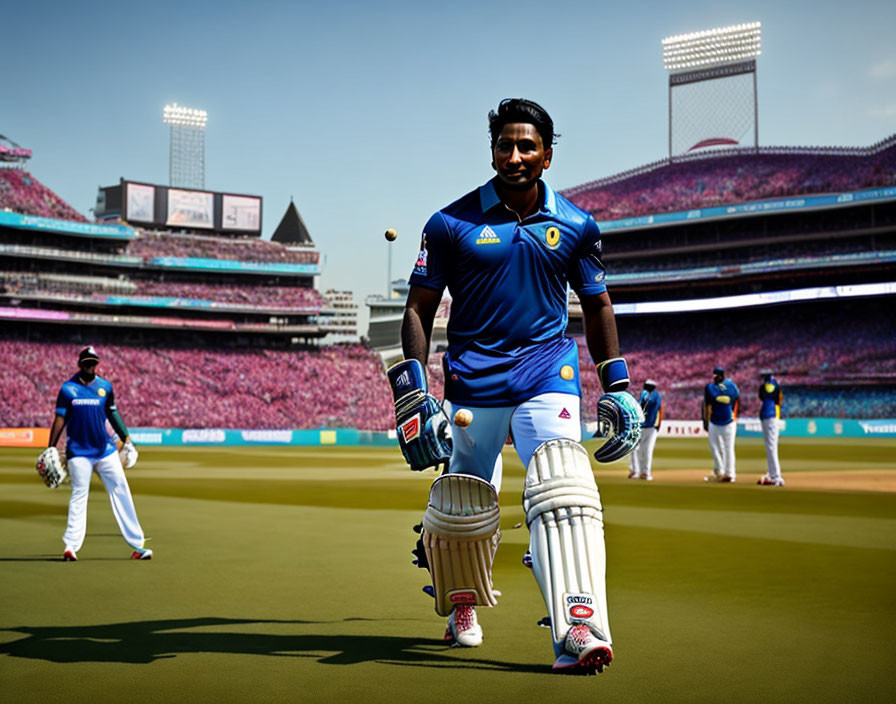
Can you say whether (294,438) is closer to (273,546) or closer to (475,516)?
(273,546)

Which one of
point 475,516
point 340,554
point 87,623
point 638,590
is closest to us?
point 475,516

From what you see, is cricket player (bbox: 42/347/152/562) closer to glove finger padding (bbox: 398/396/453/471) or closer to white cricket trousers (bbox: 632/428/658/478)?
glove finger padding (bbox: 398/396/453/471)

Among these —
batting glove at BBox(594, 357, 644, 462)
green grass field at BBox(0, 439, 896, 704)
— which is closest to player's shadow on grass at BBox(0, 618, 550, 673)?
green grass field at BBox(0, 439, 896, 704)

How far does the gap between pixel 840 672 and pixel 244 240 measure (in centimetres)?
7701

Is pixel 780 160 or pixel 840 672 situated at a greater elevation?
pixel 780 160

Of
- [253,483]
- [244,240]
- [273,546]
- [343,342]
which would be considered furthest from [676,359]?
[273,546]

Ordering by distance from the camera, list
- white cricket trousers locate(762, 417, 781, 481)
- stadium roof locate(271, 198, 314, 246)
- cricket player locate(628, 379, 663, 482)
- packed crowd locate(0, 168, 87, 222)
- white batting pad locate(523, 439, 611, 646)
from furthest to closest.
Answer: stadium roof locate(271, 198, 314, 246), packed crowd locate(0, 168, 87, 222), cricket player locate(628, 379, 663, 482), white cricket trousers locate(762, 417, 781, 481), white batting pad locate(523, 439, 611, 646)

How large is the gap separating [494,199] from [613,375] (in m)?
1.16

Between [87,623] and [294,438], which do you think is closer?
[87,623]

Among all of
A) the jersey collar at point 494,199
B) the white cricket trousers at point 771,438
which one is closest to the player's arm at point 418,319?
the jersey collar at point 494,199

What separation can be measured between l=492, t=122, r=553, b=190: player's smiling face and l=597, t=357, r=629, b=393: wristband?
1066 millimetres

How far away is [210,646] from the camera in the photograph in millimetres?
5715

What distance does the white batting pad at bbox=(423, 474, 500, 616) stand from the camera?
488 cm

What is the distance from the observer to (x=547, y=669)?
4.98m
